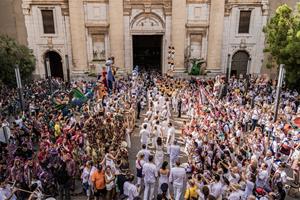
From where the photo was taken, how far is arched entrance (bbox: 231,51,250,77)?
28.2 meters

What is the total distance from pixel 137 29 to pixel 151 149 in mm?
15840

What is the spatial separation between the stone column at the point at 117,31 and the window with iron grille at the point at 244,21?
10.6 meters

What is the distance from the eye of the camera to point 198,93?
19391 millimetres

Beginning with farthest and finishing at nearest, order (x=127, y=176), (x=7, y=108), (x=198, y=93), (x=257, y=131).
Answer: (x=198, y=93)
(x=7, y=108)
(x=257, y=131)
(x=127, y=176)

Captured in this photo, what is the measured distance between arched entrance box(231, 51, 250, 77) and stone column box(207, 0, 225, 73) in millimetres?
1883

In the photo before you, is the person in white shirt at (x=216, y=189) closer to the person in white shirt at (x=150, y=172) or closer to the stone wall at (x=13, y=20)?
the person in white shirt at (x=150, y=172)

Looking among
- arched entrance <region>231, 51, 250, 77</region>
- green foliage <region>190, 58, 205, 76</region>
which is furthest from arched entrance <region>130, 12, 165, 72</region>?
arched entrance <region>231, 51, 250, 77</region>

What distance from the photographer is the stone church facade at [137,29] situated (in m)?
26.1

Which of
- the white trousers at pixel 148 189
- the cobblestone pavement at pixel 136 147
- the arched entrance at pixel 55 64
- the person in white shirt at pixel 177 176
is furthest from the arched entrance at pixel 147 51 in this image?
the person in white shirt at pixel 177 176

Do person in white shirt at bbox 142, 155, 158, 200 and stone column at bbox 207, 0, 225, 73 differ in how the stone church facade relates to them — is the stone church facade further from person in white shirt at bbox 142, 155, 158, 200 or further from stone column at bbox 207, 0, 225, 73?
person in white shirt at bbox 142, 155, 158, 200

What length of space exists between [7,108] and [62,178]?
10.7 metres

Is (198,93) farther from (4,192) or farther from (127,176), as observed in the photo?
(4,192)

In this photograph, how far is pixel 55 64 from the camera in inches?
1120

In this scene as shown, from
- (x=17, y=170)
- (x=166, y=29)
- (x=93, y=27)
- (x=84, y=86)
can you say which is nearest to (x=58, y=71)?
(x=93, y=27)
